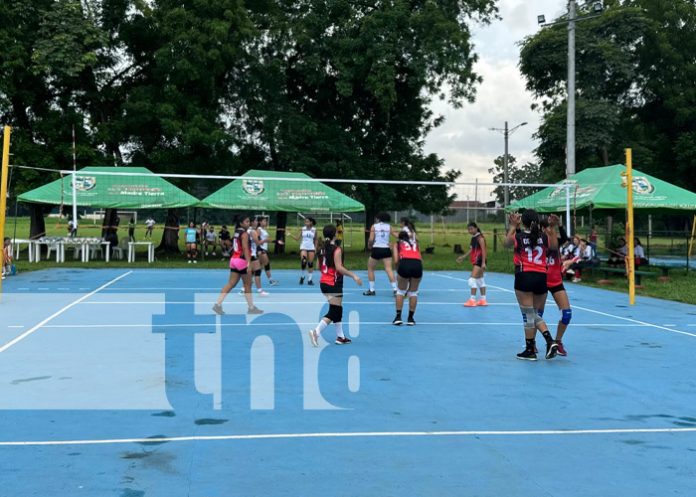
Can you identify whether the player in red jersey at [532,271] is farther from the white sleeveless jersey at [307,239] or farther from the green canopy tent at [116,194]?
the green canopy tent at [116,194]

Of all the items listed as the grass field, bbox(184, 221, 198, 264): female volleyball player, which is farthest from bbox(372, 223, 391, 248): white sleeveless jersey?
bbox(184, 221, 198, 264): female volleyball player

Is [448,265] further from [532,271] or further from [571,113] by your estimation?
[532,271]

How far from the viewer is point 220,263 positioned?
27.8 m

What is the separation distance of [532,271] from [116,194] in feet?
70.0

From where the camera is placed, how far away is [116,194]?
2686cm

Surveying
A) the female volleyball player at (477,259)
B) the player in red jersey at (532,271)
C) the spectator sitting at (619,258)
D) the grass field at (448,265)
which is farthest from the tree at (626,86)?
the player in red jersey at (532,271)

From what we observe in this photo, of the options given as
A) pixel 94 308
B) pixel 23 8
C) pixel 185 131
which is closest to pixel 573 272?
pixel 94 308

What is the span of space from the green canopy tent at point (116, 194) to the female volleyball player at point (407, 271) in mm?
16424

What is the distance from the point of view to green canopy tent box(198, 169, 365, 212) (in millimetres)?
27062

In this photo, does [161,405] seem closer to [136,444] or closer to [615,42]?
[136,444]

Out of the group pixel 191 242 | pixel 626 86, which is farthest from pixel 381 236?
pixel 626 86

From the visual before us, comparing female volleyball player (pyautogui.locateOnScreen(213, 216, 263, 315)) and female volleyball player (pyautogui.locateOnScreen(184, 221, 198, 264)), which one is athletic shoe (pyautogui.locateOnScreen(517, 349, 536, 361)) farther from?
female volleyball player (pyautogui.locateOnScreen(184, 221, 198, 264))

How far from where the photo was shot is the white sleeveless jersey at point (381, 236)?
50.8ft

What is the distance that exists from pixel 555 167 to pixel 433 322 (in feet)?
101
